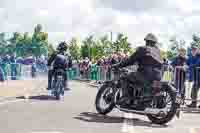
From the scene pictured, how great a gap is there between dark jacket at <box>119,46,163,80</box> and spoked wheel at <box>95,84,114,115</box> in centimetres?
99

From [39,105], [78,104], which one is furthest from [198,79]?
[39,105]

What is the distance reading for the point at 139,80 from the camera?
11.3m

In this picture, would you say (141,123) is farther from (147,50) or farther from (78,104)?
(78,104)

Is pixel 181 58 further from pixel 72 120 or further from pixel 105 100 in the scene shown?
pixel 72 120

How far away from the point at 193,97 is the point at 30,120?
218 inches

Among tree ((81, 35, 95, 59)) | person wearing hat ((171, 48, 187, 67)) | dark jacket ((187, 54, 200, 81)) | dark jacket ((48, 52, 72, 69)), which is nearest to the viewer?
dark jacket ((187, 54, 200, 81))

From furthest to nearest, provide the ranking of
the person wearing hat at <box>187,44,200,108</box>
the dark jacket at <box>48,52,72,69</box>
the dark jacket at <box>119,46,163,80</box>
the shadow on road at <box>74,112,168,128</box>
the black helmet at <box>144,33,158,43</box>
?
1. the dark jacket at <box>48,52,72,69</box>
2. the person wearing hat at <box>187,44,200,108</box>
3. the black helmet at <box>144,33,158,43</box>
4. the dark jacket at <box>119,46,163,80</box>
5. the shadow on road at <box>74,112,168,128</box>

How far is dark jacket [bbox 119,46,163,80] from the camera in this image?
11.2 metres

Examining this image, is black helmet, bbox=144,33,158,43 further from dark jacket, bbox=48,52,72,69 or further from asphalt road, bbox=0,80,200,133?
dark jacket, bbox=48,52,72,69

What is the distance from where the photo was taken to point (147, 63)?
11.2 m

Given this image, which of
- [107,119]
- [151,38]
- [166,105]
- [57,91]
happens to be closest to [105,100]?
[107,119]

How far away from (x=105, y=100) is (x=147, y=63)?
141 cm

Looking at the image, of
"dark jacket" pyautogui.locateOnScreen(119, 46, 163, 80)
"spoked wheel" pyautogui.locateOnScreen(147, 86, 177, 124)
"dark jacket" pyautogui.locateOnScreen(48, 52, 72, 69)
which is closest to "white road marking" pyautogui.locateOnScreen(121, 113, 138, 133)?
"spoked wheel" pyautogui.locateOnScreen(147, 86, 177, 124)

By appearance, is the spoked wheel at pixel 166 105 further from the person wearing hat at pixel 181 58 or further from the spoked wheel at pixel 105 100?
the person wearing hat at pixel 181 58
